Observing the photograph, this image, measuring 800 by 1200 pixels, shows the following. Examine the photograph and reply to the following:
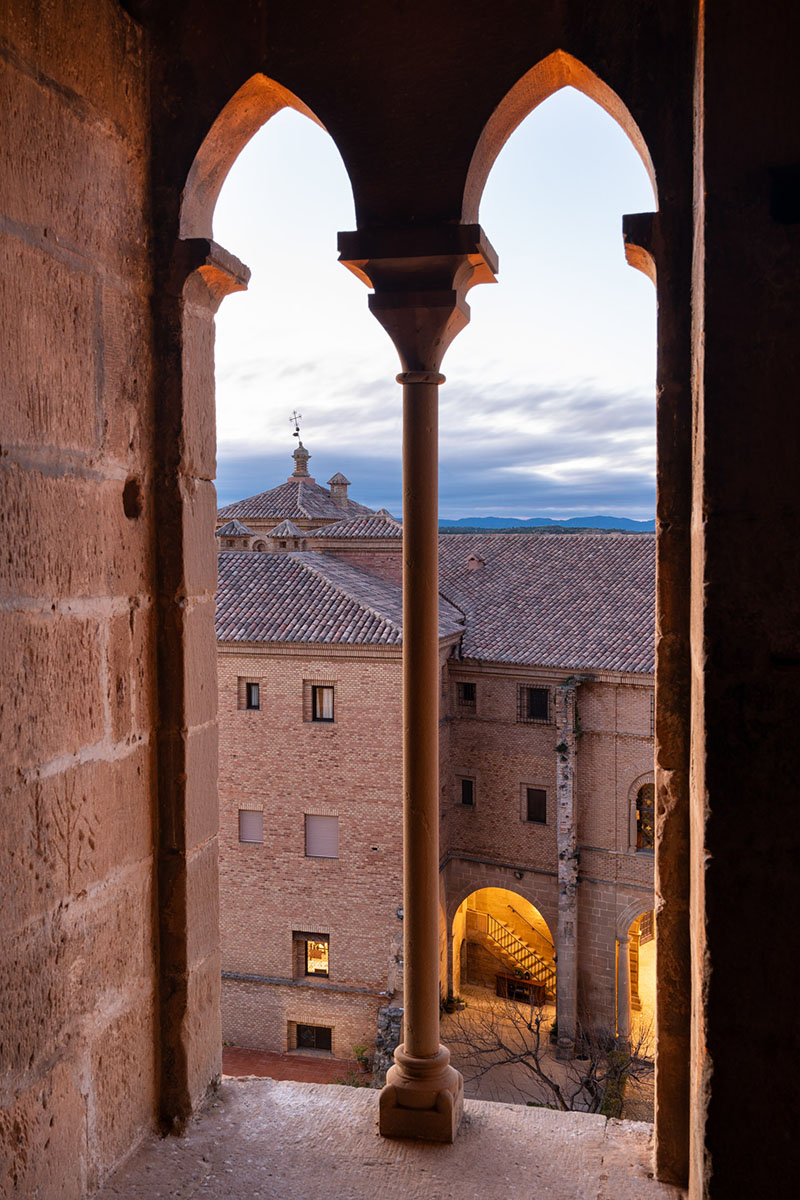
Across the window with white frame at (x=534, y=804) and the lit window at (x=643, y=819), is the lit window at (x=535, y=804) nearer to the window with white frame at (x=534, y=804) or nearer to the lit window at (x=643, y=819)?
the window with white frame at (x=534, y=804)

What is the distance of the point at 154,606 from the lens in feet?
8.70

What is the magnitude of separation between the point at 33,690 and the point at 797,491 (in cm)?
169

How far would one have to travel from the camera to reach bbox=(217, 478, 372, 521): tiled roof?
29609mm

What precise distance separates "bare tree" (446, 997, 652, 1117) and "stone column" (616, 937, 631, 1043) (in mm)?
265

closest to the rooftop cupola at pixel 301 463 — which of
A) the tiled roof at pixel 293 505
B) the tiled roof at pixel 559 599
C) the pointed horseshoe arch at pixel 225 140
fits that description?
the tiled roof at pixel 293 505

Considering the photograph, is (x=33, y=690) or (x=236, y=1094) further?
(x=236, y=1094)

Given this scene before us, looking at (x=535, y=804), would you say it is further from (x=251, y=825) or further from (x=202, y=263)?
(x=202, y=263)

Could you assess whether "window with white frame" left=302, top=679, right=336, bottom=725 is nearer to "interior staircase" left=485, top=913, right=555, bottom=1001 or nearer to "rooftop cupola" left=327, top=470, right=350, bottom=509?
"interior staircase" left=485, top=913, right=555, bottom=1001

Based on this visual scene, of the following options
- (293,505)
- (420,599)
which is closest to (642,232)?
(420,599)

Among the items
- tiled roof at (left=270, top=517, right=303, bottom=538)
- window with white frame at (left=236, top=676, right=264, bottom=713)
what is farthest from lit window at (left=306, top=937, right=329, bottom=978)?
tiled roof at (left=270, top=517, right=303, bottom=538)

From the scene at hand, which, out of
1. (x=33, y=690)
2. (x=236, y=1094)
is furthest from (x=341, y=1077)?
(x=33, y=690)

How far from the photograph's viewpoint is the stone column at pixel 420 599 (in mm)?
2490

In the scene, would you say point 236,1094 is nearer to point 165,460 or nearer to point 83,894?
point 83,894

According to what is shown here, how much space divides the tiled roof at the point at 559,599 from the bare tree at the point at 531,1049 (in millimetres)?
7211
